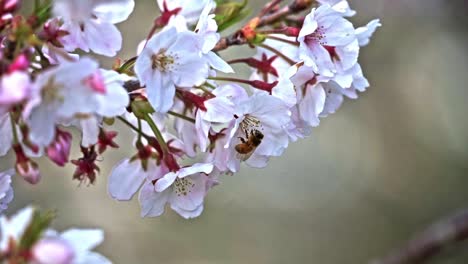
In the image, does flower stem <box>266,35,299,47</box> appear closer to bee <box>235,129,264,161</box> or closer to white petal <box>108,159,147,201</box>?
bee <box>235,129,264,161</box>

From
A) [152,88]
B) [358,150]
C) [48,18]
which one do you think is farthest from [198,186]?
[358,150]

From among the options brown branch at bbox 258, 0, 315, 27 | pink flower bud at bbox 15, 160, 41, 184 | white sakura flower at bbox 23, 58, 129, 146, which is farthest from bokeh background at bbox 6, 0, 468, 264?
white sakura flower at bbox 23, 58, 129, 146

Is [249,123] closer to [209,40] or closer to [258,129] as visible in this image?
[258,129]

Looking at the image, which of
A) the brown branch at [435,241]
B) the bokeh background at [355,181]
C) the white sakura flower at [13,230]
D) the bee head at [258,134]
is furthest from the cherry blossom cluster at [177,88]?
the bokeh background at [355,181]

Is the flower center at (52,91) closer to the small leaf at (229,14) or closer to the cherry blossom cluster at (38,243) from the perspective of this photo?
the cherry blossom cluster at (38,243)

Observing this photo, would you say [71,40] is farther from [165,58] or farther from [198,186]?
[198,186]

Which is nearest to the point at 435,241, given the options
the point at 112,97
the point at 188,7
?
the point at 188,7
